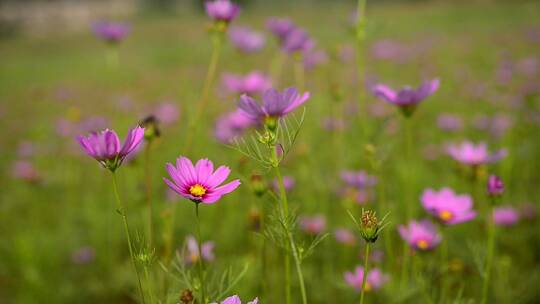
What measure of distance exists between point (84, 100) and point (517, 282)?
581 cm

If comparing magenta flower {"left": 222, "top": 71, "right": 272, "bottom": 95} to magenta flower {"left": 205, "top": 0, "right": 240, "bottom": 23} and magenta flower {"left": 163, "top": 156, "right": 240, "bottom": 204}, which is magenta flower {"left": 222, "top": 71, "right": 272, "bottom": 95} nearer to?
magenta flower {"left": 205, "top": 0, "right": 240, "bottom": 23}

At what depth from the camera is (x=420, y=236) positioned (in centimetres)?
125

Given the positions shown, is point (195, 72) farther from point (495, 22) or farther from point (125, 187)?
point (495, 22)

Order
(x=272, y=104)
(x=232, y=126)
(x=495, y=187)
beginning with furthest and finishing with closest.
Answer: (x=232, y=126), (x=495, y=187), (x=272, y=104)

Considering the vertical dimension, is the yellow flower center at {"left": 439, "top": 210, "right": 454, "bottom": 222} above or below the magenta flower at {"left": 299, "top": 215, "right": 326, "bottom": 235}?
above

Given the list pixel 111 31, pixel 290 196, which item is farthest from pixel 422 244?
pixel 111 31

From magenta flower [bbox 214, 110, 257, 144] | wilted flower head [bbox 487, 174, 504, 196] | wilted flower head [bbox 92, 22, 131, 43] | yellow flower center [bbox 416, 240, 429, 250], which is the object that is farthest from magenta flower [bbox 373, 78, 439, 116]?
wilted flower head [bbox 92, 22, 131, 43]

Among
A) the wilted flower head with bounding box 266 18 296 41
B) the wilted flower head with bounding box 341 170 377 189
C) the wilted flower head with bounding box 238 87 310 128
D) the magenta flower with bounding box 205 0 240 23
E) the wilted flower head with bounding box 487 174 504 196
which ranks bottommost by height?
the wilted flower head with bounding box 341 170 377 189

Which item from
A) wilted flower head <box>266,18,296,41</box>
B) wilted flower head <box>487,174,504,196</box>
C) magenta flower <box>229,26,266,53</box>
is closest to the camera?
wilted flower head <box>487,174,504,196</box>

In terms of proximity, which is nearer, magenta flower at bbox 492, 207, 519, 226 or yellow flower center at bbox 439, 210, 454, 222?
yellow flower center at bbox 439, 210, 454, 222

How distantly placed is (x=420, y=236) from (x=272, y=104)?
27.8 inches

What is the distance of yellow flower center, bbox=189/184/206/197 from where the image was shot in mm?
719

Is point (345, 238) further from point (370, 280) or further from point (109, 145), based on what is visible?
point (109, 145)

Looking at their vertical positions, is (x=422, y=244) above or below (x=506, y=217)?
above
